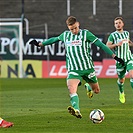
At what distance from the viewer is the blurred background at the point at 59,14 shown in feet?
120

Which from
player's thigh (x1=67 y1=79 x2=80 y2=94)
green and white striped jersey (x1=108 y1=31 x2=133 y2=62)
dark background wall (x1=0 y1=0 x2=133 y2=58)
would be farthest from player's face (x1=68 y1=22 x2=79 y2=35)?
dark background wall (x1=0 y1=0 x2=133 y2=58)

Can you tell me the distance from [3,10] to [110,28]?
625 centimetres

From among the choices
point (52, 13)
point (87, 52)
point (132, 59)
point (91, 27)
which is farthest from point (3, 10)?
point (87, 52)

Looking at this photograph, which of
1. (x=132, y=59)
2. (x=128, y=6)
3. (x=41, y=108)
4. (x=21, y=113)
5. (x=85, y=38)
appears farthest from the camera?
(x=128, y=6)

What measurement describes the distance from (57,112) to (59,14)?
22684mm

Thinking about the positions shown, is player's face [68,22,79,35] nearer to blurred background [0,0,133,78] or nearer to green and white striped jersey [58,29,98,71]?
green and white striped jersey [58,29,98,71]

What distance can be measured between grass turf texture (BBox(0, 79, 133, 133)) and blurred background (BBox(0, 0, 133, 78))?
1291 cm

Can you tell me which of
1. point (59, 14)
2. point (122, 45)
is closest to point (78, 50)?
point (122, 45)

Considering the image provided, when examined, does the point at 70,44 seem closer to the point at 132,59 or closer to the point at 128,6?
the point at 132,59

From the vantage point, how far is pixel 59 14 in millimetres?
37688

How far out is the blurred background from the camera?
3647 centimetres

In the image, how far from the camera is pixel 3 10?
3881cm

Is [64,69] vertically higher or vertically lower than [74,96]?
lower

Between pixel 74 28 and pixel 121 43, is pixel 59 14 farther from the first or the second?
pixel 74 28
